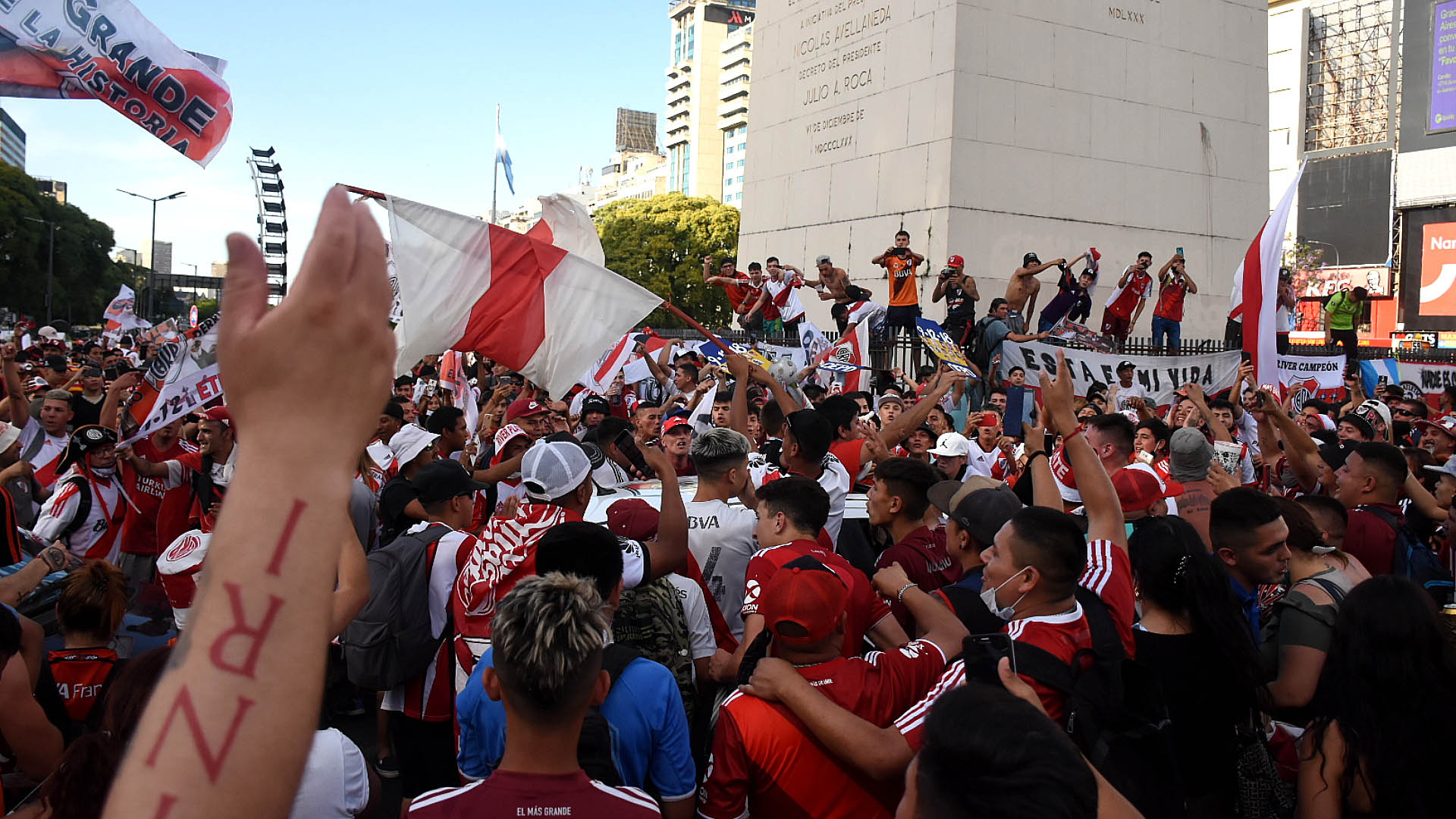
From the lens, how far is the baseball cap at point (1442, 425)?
25.5ft

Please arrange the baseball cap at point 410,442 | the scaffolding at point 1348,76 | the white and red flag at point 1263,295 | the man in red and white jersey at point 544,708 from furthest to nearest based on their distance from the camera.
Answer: the scaffolding at point 1348,76, the white and red flag at point 1263,295, the baseball cap at point 410,442, the man in red and white jersey at point 544,708

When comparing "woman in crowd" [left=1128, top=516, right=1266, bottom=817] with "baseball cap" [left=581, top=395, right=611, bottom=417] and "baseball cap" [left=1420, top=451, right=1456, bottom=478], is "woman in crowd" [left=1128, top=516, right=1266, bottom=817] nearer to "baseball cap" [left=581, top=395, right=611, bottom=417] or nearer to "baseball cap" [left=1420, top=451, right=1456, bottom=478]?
"baseball cap" [left=1420, top=451, right=1456, bottom=478]

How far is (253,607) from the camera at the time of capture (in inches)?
33.4

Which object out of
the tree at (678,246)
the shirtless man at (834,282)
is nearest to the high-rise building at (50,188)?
the tree at (678,246)

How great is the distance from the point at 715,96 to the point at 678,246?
280 ft

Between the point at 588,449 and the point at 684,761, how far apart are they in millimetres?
2879

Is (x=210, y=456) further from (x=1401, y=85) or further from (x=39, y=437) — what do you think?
(x=1401, y=85)

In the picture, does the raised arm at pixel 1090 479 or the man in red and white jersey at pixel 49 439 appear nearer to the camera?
the raised arm at pixel 1090 479

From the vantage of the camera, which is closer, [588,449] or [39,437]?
[588,449]

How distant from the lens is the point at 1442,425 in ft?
26.3

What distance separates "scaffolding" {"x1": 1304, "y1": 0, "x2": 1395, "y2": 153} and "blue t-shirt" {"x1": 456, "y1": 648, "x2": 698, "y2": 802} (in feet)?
215

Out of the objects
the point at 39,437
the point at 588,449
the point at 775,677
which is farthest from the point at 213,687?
the point at 39,437

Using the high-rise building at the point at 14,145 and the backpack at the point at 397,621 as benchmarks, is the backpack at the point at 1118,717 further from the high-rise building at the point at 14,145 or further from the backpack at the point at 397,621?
the high-rise building at the point at 14,145

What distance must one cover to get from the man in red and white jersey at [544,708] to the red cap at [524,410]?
5347 mm
